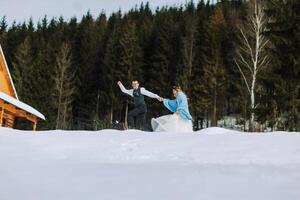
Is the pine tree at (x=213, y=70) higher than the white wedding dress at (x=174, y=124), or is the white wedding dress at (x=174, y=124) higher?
the pine tree at (x=213, y=70)

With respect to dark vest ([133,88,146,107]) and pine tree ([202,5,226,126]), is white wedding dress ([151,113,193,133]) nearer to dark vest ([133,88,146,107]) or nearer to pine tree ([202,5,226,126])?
dark vest ([133,88,146,107])

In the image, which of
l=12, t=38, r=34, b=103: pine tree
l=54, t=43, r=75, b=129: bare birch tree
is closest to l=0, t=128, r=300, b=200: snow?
l=54, t=43, r=75, b=129: bare birch tree

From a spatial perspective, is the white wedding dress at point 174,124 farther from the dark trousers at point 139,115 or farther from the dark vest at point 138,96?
the dark vest at point 138,96

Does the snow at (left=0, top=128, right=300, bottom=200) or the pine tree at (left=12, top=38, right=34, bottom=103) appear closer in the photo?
the snow at (left=0, top=128, right=300, bottom=200)

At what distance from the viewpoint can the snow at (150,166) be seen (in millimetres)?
5664

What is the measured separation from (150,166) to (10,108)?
65.9 ft

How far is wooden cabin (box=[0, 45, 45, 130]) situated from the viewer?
24.4 metres

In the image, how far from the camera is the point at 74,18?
88.9 metres

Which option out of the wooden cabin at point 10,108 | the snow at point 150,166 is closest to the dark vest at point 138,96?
the snow at point 150,166

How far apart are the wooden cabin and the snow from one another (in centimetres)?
1502

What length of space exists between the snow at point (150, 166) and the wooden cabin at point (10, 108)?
1502cm

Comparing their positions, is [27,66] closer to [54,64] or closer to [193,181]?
[54,64]

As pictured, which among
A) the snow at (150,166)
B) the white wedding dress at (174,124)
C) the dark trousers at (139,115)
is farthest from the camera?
the dark trousers at (139,115)

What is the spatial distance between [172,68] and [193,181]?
179ft
